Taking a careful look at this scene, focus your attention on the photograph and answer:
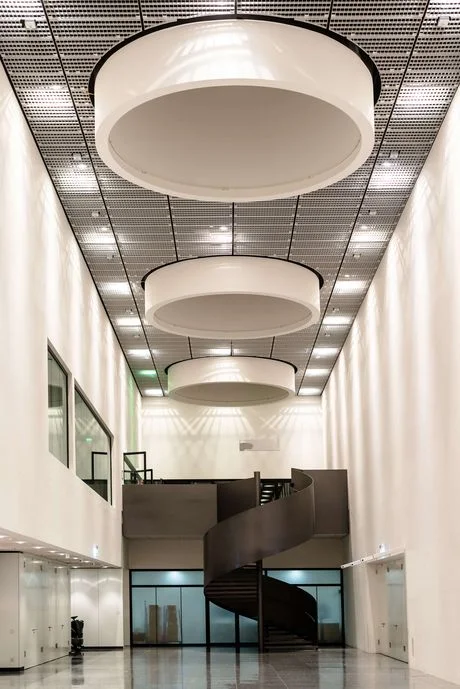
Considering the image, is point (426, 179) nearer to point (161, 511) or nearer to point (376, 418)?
point (376, 418)

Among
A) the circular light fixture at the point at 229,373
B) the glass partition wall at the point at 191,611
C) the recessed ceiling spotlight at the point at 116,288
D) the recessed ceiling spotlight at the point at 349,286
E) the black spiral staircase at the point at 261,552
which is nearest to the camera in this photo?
the recessed ceiling spotlight at the point at 116,288

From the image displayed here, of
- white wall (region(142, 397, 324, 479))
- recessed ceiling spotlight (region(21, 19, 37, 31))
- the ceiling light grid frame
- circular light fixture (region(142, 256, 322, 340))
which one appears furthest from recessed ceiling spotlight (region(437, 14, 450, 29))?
white wall (region(142, 397, 324, 479))

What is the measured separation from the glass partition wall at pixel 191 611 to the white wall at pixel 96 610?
4376 millimetres

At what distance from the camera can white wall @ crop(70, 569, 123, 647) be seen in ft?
115

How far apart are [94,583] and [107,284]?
1223 cm

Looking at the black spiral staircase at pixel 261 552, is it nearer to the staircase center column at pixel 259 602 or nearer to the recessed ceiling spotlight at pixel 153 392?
the staircase center column at pixel 259 602

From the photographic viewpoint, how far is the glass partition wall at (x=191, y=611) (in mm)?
39844

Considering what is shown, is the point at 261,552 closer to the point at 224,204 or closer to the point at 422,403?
the point at 422,403

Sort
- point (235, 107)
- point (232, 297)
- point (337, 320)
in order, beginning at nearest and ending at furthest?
point (235, 107)
point (232, 297)
point (337, 320)

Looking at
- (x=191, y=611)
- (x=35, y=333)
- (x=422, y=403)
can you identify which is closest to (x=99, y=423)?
(x=35, y=333)

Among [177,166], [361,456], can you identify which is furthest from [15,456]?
[361,456]

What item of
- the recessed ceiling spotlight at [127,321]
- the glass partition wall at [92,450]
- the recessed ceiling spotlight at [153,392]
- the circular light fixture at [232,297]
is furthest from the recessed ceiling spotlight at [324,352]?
the recessed ceiling spotlight at [153,392]

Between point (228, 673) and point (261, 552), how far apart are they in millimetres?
6610

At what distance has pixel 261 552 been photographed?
28766 mm
